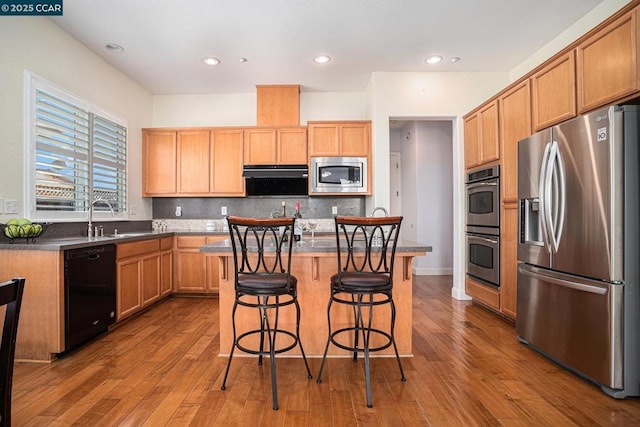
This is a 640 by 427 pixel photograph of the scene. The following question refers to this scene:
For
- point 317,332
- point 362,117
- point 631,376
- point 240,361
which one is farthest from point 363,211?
point 631,376

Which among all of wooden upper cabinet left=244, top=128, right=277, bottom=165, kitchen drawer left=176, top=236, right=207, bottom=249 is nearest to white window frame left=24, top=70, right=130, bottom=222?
kitchen drawer left=176, top=236, right=207, bottom=249

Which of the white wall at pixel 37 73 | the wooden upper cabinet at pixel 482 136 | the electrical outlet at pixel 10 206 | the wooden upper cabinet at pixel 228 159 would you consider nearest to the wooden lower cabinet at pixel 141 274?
the electrical outlet at pixel 10 206

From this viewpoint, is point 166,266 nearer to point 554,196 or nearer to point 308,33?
point 308,33

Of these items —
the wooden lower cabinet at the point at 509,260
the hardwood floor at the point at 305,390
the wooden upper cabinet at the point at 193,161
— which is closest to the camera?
the hardwood floor at the point at 305,390

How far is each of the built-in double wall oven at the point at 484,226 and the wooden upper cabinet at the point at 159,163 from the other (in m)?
4.04

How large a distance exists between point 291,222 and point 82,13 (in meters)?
2.87

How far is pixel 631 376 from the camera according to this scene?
188 centimetres

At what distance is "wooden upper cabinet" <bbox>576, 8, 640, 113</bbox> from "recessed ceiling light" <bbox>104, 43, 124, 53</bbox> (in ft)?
14.1

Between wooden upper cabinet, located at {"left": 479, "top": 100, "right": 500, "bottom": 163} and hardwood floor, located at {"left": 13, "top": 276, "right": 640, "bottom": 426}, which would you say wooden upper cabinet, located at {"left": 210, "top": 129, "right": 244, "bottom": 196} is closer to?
hardwood floor, located at {"left": 13, "top": 276, "right": 640, "bottom": 426}

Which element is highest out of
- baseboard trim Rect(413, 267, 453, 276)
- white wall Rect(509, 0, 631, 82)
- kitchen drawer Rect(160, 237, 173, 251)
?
white wall Rect(509, 0, 631, 82)

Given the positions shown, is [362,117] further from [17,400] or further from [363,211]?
[17,400]

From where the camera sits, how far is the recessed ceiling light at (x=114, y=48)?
3349mm

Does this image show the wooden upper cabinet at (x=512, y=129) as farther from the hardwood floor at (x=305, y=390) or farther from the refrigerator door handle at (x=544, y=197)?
the hardwood floor at (x=305, y=390)

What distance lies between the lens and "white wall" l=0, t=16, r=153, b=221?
2.54m
